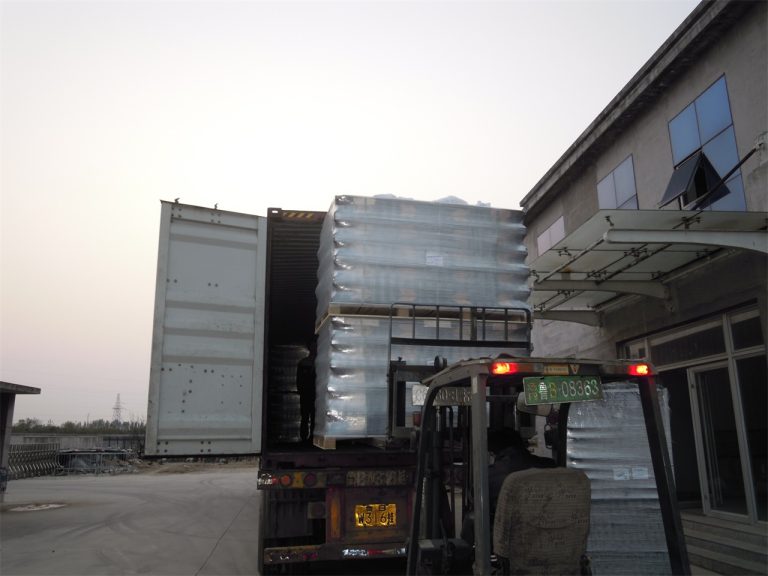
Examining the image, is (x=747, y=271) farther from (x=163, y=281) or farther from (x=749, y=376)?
(x=163, y=281)

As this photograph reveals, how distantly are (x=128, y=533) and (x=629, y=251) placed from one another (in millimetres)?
9192

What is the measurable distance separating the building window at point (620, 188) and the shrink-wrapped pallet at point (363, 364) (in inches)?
266

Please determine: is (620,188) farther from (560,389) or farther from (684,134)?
(560,389)

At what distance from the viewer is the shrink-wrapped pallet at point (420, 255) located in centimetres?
596

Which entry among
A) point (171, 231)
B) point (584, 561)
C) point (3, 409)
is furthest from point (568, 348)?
point (3, 409)

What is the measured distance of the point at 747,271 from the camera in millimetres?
7656

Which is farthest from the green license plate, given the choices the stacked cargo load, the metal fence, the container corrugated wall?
the metal fence

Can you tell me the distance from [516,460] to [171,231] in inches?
169

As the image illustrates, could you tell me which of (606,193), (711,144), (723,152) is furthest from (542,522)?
(606,193)

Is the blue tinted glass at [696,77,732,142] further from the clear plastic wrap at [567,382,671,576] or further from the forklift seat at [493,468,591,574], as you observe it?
the forklift seat at [493,468,591,574]

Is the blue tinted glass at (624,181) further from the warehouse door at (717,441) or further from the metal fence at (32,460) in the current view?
the metal fence at (32,460)

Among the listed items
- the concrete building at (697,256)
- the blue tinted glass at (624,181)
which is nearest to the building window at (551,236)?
the blue tinted glass at (624,181)

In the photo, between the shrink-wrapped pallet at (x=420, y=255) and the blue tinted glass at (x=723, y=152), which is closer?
the shrink-wrapped pallet at (x=420, y=255)

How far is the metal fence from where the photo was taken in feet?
74.2
